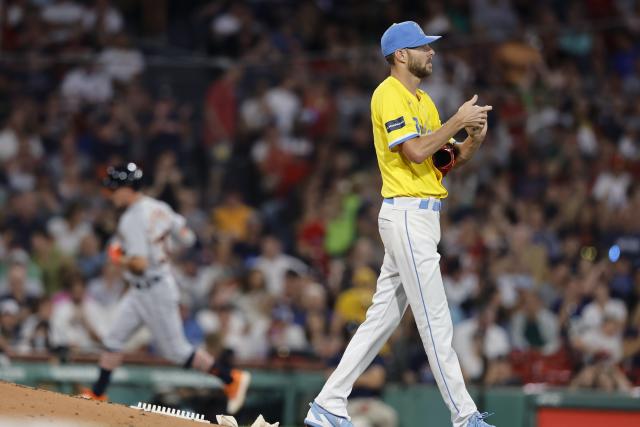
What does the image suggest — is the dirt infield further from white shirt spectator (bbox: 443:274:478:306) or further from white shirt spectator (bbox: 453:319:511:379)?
white shirt spectator (bbox: 443:274:478:306)

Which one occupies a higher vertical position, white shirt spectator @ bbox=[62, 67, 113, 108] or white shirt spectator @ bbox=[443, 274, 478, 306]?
white shirt spectator @ bbox=[62, 67, 113, 108]

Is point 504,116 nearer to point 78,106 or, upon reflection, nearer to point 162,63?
point 162,63

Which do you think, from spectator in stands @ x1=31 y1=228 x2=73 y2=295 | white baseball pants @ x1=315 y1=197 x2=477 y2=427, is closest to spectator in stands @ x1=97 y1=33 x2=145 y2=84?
spectator in stands @ x1=31 y1=228 x2=73 y2=295

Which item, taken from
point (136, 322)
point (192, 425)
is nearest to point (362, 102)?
point (136, 322)

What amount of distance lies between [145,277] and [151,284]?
73mm

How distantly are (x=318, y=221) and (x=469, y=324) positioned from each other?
2.90 m

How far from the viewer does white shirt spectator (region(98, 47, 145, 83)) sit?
1586 centimetres

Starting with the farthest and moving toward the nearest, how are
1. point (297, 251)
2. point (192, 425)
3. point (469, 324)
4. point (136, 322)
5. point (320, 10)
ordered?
point (320, 10)
point (297, 251)
point (469, 324)
point (136, 322)
point (192, 425)

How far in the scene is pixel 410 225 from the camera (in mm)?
7332

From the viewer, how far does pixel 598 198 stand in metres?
15.4

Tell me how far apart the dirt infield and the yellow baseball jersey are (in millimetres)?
1788

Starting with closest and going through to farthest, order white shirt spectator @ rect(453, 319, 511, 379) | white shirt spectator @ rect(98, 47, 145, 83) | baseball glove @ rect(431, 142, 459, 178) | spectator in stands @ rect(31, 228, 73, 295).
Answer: baseball glove @ rect(431, 142, 459, 178) < white shirt spectator @ rect(453, 319, 511, 379) < spectator in stands @ rect(31, 228, 73, 295) < white shirt spectator @ rect(98, 47, 145, 83)

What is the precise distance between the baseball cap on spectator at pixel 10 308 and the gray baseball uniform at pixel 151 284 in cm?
306

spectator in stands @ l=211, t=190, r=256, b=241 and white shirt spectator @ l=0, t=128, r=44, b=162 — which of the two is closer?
spectator in stands @ l=211, t=190, r=256, b=241
